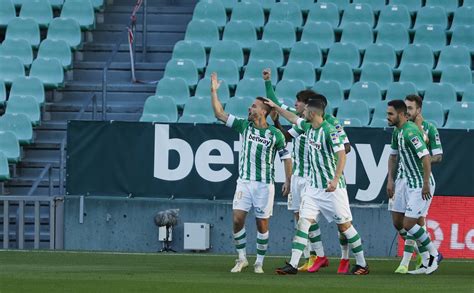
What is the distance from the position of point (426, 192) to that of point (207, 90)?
7554 millimetres

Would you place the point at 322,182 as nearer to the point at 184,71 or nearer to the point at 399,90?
the point at 399,90

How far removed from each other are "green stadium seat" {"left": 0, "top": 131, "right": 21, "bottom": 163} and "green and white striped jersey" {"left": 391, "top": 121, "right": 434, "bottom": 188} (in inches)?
304

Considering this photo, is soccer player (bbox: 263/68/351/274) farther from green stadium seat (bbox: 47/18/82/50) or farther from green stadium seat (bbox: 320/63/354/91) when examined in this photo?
green stadium seat (bbox: 47/18/82/50)

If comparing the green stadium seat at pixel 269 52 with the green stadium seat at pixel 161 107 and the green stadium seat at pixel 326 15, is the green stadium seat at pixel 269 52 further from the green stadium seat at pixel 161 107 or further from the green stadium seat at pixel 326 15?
the green stadium seat at pixel 161 107

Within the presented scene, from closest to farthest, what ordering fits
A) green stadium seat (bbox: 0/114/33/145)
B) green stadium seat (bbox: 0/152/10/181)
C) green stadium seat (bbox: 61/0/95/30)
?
1. green stadium seat (bbox: 0/152/10/181)
2. green stadium seat (bbox: 0/114/33/145)
3. green stadium seat (bbox: 61/0/95/30)

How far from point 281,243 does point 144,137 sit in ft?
8.51

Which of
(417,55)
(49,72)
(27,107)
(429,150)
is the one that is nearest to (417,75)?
(417,55)

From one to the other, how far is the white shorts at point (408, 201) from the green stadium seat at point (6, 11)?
1114cm

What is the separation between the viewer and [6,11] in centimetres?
2450

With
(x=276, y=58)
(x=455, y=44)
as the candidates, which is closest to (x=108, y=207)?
(x=276, y=58)

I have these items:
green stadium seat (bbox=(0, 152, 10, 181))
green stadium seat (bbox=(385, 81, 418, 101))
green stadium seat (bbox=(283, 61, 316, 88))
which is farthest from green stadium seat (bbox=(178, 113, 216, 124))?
green stadium seat (bbox=(385, 81, 418, 101))

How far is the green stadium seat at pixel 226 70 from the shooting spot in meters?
22.3

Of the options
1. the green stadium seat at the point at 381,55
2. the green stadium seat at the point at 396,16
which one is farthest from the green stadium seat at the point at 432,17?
the green stadium seat at the point at 381,55

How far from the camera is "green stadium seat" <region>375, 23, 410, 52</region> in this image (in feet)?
75.9
